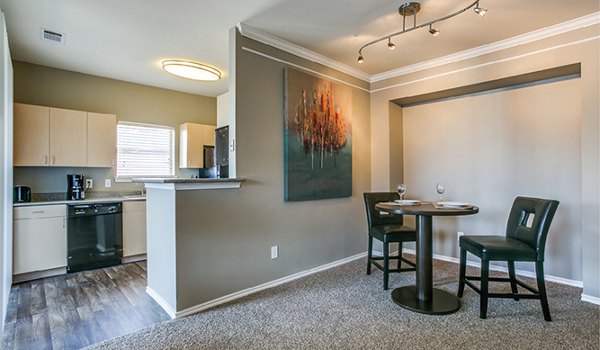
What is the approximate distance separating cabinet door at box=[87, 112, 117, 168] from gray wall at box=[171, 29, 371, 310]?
2.40 meters

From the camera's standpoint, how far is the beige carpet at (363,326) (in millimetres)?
2006

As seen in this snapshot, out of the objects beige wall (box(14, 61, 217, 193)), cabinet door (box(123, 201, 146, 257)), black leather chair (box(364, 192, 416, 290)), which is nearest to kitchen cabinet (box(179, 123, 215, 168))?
beige wall (box(14, 61, 217, 193))

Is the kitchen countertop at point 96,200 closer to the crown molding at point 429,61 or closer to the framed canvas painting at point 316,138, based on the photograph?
the framed canvas painting at point 316,138

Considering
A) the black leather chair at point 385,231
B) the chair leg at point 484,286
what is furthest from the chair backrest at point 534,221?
the black leather chair at point 385,231

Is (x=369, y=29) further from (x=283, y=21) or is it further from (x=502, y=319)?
(x=502, y=319)

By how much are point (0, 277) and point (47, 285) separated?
4.35 feet

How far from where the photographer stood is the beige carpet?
201 cm

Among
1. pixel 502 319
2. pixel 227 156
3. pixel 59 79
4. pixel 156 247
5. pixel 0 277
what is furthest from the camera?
pixel 59 79

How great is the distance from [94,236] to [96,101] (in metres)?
1.87

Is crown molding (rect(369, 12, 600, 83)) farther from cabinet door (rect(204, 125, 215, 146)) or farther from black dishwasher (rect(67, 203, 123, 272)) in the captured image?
black dishwasher (rect(67, 203, 123, 272))

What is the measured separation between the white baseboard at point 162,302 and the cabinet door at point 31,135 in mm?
2181

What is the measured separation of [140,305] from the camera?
8.71ft

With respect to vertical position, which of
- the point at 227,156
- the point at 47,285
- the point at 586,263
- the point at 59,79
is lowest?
the point at 47,285

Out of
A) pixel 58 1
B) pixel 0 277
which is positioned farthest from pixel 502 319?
pixel 58 1
